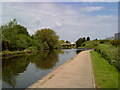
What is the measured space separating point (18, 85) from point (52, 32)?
7058cm

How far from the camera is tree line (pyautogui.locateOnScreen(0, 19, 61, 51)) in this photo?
51772 millimetres

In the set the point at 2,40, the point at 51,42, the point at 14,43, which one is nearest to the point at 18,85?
the point at 2,40

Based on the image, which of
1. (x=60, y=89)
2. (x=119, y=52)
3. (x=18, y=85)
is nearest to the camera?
(x=60, y=89)

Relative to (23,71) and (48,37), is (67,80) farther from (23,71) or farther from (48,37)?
(48,37)

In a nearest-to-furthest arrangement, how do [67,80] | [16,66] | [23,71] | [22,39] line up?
[67,80] < [23,71] < [16,66] < [22,39]

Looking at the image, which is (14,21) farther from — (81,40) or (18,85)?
(81,40)

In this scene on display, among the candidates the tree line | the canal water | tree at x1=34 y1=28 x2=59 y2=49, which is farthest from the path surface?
tree at x1=34 y1=28 x2=59 y2=49

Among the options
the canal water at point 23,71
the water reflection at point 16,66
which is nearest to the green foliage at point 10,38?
the water reflection at point 16,66

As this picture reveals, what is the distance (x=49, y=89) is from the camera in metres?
7.86

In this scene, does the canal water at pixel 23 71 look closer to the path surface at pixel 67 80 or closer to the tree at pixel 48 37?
the path surface at pixel 67 80

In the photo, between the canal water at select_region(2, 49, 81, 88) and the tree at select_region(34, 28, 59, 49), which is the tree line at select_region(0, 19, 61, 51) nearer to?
the tree at select_region(34, 28, 59, 49)

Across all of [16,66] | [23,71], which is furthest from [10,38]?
[23,71]

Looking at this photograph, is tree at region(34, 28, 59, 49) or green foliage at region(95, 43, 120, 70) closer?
green foliage at region(95, 43, 120, 70)

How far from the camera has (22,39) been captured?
56812 mm
